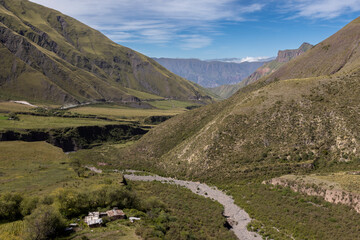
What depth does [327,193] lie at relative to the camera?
5900cm

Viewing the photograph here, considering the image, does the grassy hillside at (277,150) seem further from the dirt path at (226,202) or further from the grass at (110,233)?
the grass at (110,233)

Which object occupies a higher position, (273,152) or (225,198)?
(273,152)

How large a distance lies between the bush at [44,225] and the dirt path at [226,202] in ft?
106

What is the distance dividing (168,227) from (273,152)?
4735cm

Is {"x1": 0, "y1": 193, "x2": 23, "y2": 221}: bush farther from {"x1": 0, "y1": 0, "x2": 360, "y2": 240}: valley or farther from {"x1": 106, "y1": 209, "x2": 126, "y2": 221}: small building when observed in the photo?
{"x1": 106, "y1": 209, "x2": 126, "y2": 221}: small building

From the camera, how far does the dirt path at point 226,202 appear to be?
177ft

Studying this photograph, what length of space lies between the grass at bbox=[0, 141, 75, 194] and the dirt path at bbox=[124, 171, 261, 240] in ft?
77.9

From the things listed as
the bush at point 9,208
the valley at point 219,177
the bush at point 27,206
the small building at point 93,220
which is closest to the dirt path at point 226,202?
the valley at point 219,177

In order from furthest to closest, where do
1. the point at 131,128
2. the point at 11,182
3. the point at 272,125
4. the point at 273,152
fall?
the point at 131,128, the point at 272,125, the point at 273,152, the point at 11,182

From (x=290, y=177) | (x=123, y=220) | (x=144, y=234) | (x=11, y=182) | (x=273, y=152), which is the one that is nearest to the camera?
(x=144, y=234)

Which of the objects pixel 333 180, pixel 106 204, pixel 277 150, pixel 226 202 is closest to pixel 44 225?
pixel 106 204

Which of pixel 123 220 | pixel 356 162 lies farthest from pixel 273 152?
pixel 123 220

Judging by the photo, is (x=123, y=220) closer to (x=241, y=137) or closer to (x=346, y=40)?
(x=241, y=137)

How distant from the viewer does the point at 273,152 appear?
3268 inches
